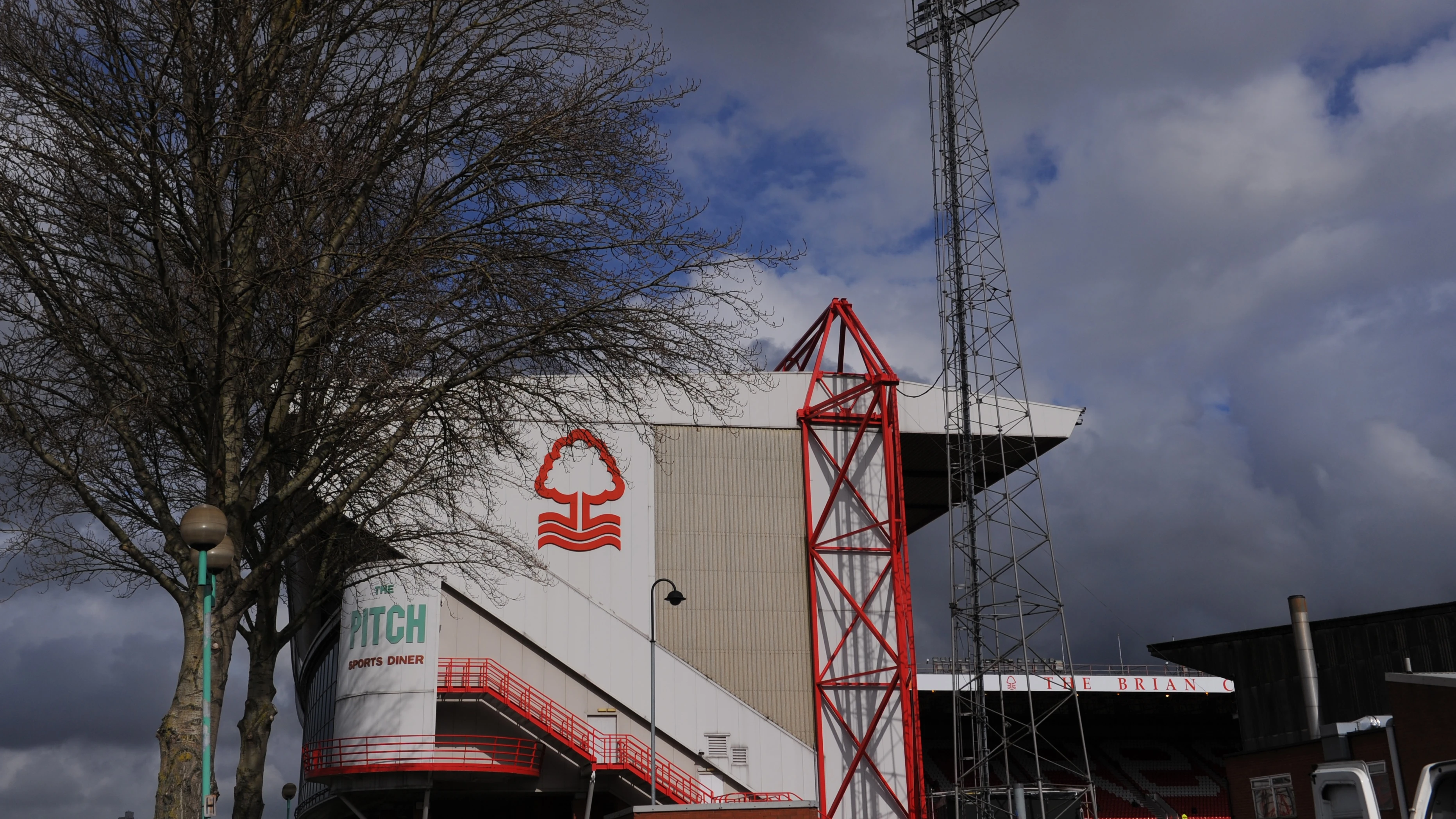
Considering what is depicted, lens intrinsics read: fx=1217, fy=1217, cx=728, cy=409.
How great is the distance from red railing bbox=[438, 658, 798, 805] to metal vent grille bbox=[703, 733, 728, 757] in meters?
0.94

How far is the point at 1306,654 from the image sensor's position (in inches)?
1373

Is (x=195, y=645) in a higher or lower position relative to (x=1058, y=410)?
lower

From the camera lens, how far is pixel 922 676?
49.1m

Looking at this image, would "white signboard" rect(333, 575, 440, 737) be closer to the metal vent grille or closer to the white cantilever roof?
the metal vent grille

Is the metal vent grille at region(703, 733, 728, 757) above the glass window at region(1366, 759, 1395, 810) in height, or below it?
above

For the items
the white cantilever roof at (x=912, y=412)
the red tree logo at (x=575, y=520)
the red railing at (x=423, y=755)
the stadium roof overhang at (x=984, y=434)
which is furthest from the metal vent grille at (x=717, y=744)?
the stadium roof overhang at (x=984, y=434)

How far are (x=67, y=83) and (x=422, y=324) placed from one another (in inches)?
164

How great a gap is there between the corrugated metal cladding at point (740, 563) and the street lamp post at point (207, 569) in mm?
24797

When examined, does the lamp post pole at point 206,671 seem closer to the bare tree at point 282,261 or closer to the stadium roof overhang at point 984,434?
the bare tree at point 282,261

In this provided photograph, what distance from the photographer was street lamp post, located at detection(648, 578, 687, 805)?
29.0m

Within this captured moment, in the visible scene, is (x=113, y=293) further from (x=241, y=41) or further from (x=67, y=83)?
(x=241, y=41)

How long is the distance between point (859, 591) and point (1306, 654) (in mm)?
13154

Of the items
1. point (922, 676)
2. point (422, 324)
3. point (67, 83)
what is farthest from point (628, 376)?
point (922, 676)

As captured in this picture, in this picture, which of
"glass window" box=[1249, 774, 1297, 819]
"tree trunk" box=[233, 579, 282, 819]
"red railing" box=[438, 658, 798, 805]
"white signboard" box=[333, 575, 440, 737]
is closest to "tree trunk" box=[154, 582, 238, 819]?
"tree trunk" box=[233, 579, 282, 819]
